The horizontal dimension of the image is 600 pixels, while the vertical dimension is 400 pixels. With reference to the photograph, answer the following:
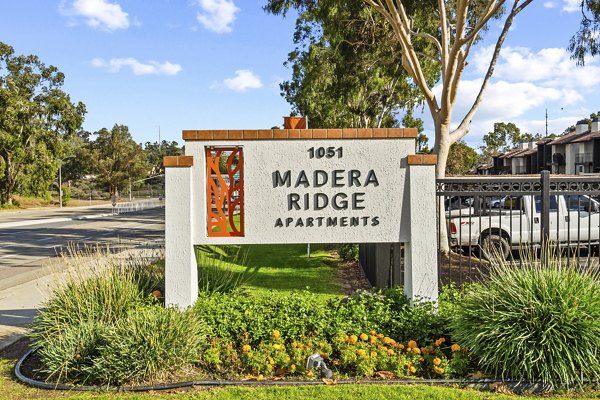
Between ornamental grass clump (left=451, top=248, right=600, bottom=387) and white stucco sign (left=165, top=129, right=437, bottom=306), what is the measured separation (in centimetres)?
141

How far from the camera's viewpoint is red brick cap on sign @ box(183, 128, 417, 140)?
6.50m

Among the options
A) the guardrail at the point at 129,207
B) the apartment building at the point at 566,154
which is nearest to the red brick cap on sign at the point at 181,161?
the guardrail at the point at 129,207

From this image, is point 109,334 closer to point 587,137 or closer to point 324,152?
point 324,152

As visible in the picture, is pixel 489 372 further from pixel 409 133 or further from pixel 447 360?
pixel 409 133

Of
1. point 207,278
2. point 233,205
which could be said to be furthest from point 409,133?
point 207,278

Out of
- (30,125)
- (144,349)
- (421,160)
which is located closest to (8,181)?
(30,125)

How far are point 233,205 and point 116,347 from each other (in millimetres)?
2162

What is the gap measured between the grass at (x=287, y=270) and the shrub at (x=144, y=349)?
3.07 m

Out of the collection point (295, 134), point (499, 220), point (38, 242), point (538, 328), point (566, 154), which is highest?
point (566, 154)

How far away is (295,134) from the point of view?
6555mm

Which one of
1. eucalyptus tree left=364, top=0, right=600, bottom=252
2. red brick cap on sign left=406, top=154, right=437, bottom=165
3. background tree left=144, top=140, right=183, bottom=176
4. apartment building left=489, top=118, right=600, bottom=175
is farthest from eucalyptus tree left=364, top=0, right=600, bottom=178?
background tree left=144, top=140, right=183, bottom=176

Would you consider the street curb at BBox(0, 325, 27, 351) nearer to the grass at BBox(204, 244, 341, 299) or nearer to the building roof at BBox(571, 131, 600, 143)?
the grass at BBox(204, 244, 341, 299)

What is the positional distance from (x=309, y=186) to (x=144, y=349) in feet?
8.93

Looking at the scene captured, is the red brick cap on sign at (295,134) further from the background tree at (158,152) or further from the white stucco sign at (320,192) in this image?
the background tree at (158,152)
